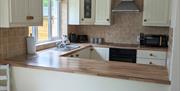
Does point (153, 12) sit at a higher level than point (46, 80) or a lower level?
higher

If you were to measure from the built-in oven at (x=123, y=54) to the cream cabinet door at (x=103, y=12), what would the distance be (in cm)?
65

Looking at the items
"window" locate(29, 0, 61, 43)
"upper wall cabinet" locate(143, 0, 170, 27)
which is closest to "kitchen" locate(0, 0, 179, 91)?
"upper wall cabinet" locate(143, 0, 170, 27)

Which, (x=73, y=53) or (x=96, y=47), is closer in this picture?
(x=73, y=53)

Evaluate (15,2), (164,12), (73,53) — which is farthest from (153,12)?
(15,2)

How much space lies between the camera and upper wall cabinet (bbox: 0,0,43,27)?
7.11 ft

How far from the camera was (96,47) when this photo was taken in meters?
4.17

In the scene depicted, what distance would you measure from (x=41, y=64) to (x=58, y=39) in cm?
192

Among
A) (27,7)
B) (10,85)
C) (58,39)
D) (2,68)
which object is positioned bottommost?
(10,85)

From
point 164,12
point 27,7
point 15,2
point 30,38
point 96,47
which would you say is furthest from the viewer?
point 96,47

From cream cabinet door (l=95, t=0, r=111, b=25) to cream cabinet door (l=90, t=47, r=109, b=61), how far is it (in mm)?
581

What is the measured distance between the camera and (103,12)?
4273 mm

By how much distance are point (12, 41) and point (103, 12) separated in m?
2.23

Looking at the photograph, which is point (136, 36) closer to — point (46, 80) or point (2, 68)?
point (46, 80)

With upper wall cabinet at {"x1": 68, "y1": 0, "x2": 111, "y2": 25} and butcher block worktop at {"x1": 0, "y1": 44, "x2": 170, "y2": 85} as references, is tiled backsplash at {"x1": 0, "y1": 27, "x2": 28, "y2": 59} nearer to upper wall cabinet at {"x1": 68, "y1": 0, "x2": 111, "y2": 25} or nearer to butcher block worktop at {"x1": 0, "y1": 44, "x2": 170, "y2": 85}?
butcher block worktop at {"x1": 0, "y1": 44, "x2": 170, "y2": 85}
